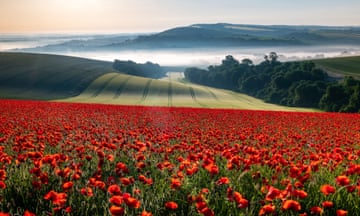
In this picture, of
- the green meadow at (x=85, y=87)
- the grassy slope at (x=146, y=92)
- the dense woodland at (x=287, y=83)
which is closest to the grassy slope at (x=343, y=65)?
the dense woodland at (x=287, y=83)

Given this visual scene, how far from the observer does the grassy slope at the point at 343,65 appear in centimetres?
10287

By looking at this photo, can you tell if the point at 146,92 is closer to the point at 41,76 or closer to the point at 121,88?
the point at 121,88

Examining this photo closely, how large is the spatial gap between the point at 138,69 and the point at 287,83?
55.1 meters

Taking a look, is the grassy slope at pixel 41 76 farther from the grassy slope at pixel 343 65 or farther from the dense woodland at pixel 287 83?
the grassy slope at pixel 343 65

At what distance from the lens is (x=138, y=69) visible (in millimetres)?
121938

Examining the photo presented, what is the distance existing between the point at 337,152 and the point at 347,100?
58.9m

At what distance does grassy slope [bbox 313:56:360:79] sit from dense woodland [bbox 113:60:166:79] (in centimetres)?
5497

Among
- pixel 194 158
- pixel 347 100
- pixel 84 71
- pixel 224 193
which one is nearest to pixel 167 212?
pixel 224 193

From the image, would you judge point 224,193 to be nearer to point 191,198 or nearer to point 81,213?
point 191,198

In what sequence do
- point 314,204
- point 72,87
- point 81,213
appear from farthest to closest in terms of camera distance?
point 72,87, point 314,204, point 81,213

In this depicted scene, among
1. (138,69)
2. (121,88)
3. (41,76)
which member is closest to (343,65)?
(138,69)

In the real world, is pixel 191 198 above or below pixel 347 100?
above

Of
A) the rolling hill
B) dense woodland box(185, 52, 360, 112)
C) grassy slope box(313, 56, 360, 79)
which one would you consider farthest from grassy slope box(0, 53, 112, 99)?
grassy slope box(313, 56, 360, 79)

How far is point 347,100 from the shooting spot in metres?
60.1
